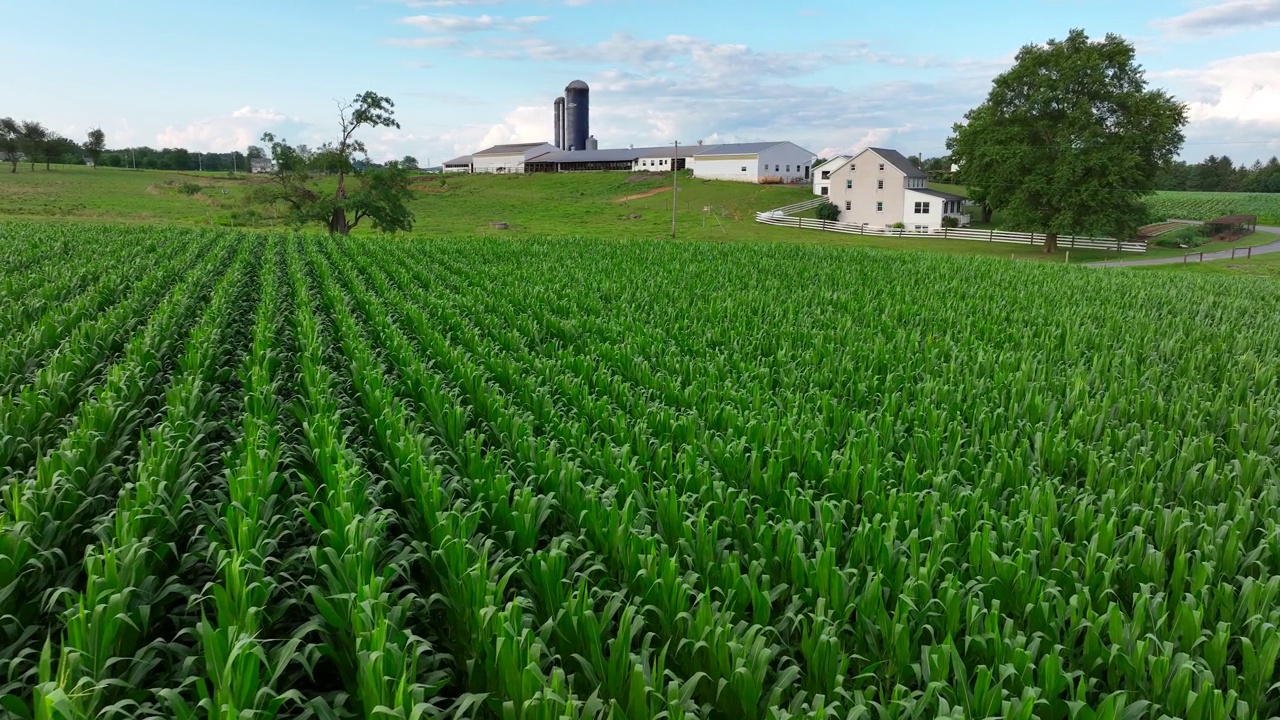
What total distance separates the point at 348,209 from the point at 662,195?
1745 inches

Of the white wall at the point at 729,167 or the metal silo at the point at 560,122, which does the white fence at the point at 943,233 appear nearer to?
the white wall at the point at 729,167

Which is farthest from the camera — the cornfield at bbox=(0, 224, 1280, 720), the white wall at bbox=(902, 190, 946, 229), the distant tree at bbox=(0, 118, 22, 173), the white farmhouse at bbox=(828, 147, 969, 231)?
the distant tree at bbox=(0, 118, 22, 173)

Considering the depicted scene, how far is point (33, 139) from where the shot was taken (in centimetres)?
9725

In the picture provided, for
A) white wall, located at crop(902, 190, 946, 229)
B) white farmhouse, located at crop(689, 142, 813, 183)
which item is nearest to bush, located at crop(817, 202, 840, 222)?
white wall, located at crop(902, 190, 946, 229)

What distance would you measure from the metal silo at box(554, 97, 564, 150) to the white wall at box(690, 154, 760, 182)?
148 ft

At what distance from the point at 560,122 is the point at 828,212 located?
283 ft

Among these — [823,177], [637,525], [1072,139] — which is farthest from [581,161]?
[637,525]

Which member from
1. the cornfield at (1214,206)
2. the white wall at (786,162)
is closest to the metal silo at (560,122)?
the white wall at (786,162)

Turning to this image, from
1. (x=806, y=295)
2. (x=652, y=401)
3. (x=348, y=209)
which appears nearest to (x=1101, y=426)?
(x=652, y=401)

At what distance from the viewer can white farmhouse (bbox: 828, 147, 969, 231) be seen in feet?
208

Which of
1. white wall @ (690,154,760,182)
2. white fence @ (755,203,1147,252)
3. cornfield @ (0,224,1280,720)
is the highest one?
white wall @ (690,154,760,182)

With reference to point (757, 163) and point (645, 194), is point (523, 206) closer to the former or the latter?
point (645, 194)

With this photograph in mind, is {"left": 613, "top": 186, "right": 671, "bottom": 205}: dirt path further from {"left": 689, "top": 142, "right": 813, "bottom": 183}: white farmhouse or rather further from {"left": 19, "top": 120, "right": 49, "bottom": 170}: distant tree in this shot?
{"left": 19, "top": 120, "right": 49, "bottom": 170}: distant tree

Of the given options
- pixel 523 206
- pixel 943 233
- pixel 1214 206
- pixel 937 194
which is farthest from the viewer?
pixel 1214 206
